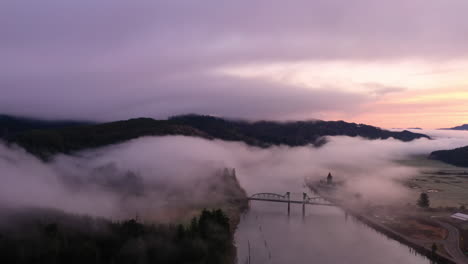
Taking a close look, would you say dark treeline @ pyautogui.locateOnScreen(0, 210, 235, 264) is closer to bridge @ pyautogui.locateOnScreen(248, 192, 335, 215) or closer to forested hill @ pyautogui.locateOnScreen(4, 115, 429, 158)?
bridge @ pyautogui.locateOnScreen(248, 192, 335, 215)

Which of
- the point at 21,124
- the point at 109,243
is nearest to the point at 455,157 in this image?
the point at 109,243

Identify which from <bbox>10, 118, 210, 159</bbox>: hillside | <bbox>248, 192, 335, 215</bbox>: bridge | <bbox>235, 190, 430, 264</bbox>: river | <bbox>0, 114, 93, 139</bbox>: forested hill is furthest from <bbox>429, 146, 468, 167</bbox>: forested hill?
<bbox>0, 114, 93, 139</bbox>: forested hill

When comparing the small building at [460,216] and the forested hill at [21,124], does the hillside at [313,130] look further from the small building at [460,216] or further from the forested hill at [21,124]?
the small building at [460,216]

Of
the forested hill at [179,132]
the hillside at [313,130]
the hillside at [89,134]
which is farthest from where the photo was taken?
the hillside at [313,130]

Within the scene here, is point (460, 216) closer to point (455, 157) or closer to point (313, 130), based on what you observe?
point (455, 157)

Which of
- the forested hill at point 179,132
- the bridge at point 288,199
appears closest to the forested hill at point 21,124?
the forested hill at point 179,132

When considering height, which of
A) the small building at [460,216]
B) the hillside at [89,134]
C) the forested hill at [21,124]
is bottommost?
the small building at [460,216]
